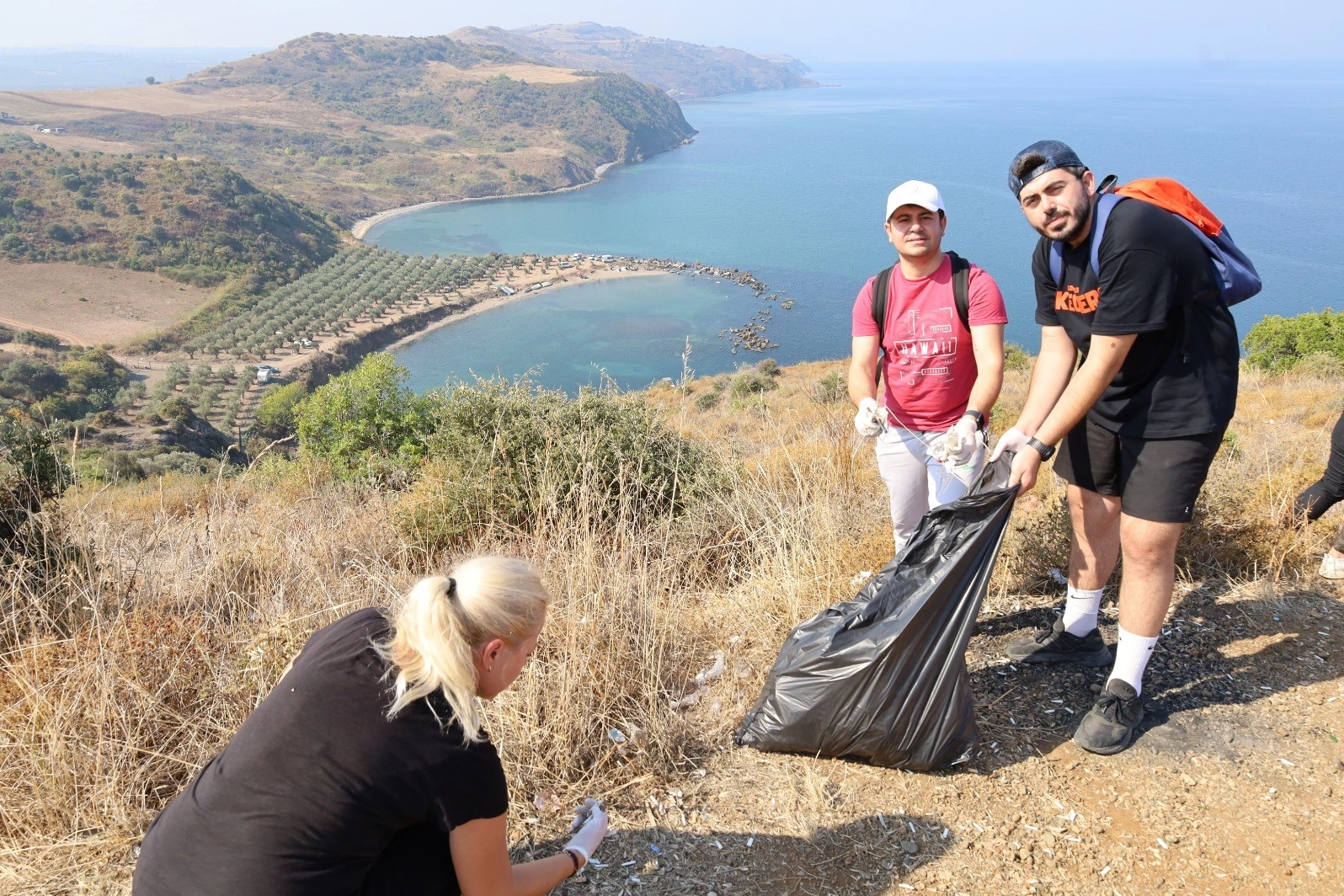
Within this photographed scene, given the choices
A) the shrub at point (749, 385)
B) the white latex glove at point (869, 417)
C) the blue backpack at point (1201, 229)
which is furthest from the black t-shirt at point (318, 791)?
the shrub at point (749, 385)

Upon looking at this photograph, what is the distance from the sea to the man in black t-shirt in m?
13.5

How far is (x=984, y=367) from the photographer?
256 centimetres

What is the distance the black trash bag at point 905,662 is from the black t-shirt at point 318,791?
1.06 meters

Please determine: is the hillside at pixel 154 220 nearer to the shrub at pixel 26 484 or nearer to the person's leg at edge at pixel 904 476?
the shrub at pixel 26 484

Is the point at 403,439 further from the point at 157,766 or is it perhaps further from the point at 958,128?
the point at 958,128

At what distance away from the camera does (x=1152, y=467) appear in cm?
208

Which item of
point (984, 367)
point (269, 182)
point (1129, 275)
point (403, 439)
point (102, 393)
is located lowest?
point (102, 393)

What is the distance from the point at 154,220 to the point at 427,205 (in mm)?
33078

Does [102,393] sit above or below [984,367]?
below

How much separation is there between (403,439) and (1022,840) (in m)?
13.3

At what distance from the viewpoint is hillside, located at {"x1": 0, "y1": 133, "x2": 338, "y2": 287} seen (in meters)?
63.4

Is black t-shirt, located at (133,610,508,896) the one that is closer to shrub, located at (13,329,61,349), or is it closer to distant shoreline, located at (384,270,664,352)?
distant shoreline, located at (384,270,664,352)

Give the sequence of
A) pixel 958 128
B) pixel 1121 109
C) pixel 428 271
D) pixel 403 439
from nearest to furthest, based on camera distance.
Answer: pixel 403 439 → pixel 428 271 → pixel 958 128 → pixel 1121 109

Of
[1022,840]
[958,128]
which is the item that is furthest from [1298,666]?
[958,128]
